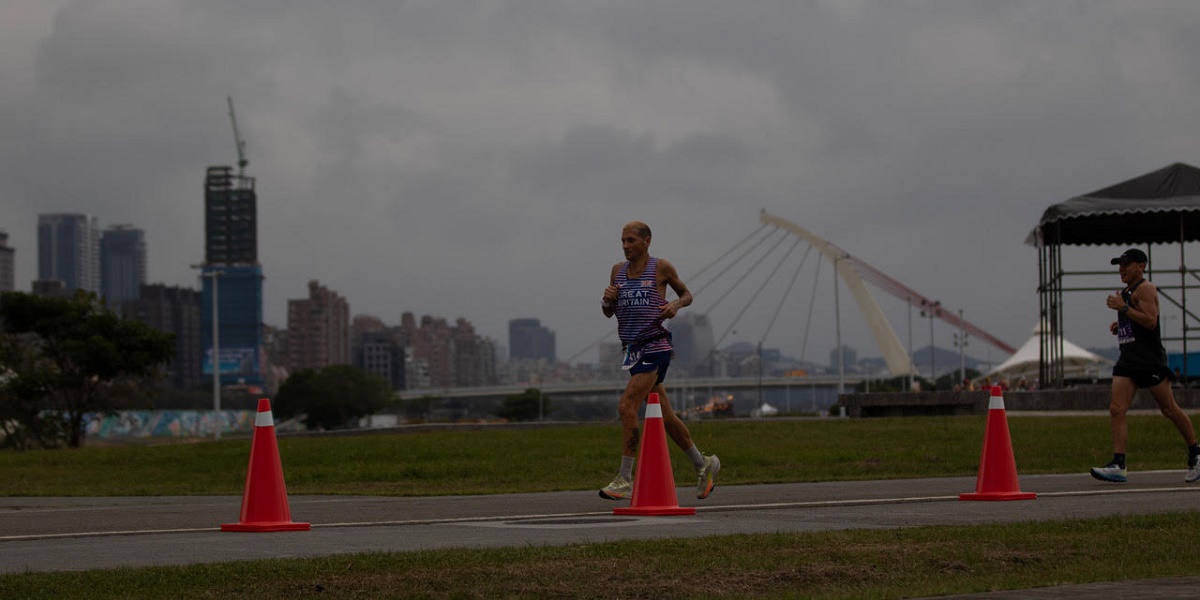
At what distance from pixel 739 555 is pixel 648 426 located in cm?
325

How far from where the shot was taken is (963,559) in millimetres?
6980

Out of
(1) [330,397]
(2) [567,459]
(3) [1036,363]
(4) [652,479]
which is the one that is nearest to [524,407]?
(1) [330,397]

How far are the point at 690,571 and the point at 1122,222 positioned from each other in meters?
27.8

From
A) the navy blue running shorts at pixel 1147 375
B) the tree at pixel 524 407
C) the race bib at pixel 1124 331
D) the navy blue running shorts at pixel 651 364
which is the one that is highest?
the race bib at pixel 1124 331

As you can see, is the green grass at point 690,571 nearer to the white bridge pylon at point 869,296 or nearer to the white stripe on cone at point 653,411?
the white stripe on cone at point 653,411

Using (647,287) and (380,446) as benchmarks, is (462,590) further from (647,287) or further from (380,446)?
(380,446)

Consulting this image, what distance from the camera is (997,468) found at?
437 inches

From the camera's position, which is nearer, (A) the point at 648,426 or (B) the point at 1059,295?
(A) the point at 648,426

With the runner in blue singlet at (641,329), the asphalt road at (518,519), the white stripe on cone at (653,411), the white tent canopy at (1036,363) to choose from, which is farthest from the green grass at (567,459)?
the white tent canopy at (1036,363)

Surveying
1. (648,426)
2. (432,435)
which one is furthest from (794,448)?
(648,426)

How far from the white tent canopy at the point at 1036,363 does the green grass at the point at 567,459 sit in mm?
45390

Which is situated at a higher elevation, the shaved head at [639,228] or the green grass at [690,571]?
the shaved head at [639,228]

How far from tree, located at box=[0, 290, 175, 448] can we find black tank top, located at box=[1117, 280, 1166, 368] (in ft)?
123

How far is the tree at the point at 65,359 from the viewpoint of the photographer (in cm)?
4697
